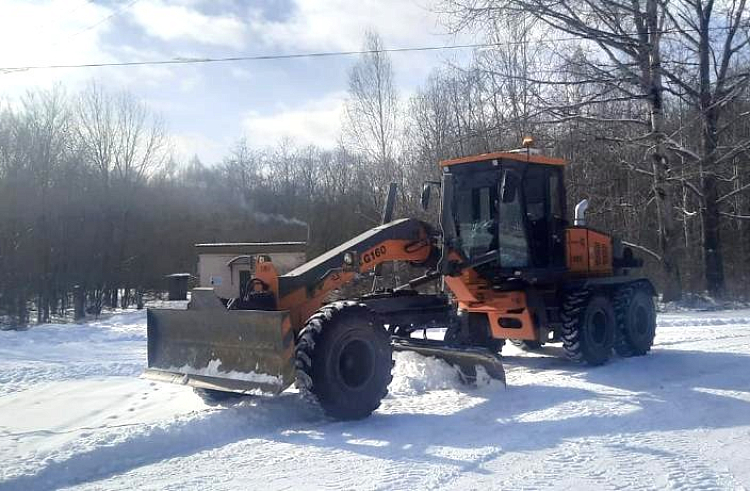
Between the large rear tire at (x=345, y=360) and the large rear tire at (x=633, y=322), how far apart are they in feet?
16.3

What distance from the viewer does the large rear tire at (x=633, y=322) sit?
11312 mm

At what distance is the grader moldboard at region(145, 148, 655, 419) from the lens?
7.50 metres

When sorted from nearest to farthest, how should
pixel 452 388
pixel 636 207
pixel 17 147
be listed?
pixel 452 388 < pixel 636 207 < pixel 17 147

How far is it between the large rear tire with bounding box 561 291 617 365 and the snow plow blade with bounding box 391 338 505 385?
186 centimetres

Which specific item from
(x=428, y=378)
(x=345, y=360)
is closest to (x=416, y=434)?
(x=345, y=360)

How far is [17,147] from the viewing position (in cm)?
2700

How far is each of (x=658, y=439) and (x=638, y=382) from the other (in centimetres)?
285

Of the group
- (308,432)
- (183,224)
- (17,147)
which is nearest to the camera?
(308,432)

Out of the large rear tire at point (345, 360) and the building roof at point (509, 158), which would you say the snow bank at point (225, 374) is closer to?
the large rear tire at point (345, 360)

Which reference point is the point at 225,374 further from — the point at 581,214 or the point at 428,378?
the point at 581,214

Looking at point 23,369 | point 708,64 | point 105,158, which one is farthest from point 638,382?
point 105,158

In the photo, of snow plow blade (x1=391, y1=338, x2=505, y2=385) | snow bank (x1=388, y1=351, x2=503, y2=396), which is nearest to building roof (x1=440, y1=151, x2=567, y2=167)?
snow plow blade (x1=391, y1=338, x2=505, y2=385)

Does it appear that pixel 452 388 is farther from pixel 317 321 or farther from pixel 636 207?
pixel 636 207

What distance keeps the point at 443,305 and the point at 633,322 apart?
10.7 feet
